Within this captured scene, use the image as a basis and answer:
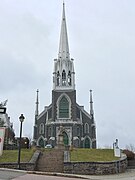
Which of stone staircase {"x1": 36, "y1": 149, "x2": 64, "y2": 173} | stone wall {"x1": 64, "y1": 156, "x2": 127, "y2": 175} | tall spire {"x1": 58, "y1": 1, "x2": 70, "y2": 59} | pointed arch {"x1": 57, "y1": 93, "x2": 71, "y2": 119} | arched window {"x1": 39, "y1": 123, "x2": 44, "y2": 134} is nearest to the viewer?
stone wall {"x1": 64, "y1": 156, "x2": 127, "y2": 175}

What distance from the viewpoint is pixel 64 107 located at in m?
59.9

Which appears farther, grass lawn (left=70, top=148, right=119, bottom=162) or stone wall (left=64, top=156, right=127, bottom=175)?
grass lawn (left=70, top=148, right=119, bottom=162)

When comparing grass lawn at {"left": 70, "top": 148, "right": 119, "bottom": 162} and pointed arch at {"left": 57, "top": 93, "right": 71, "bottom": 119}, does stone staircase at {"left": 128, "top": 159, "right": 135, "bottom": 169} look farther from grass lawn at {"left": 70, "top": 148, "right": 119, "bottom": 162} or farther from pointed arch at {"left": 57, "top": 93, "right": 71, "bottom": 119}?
pointed arch at {"left": 57, "top": 93, "right": 71, "bottom": 119}

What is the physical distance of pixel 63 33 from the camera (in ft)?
242

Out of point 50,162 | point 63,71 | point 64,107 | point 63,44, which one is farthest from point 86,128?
point 50,162

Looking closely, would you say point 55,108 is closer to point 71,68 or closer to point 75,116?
point 75,116

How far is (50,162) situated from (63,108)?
3636cm

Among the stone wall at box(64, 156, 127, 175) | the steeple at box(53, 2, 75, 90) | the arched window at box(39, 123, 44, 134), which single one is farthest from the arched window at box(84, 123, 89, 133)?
the stone wall at box(64, 156, 127, 175)

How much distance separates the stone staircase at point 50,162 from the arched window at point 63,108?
3179cm

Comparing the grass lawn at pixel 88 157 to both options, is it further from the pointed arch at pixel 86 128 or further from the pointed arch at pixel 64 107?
the pointed arch at pixel 86 128

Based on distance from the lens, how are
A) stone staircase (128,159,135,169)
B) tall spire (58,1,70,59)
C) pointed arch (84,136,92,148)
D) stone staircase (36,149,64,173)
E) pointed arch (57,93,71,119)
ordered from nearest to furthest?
stone staircase (36,149,64,173)
stone staircase (128,159,135,169)
pointed arch (84,136,92,148)
pointed arch (57,93,71,119)
tall spire (58,1,70,59)

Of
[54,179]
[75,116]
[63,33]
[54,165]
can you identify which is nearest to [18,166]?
[54,165]

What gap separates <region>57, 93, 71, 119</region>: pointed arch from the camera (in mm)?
59119

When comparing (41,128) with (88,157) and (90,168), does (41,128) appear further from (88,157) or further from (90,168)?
(90,168)
